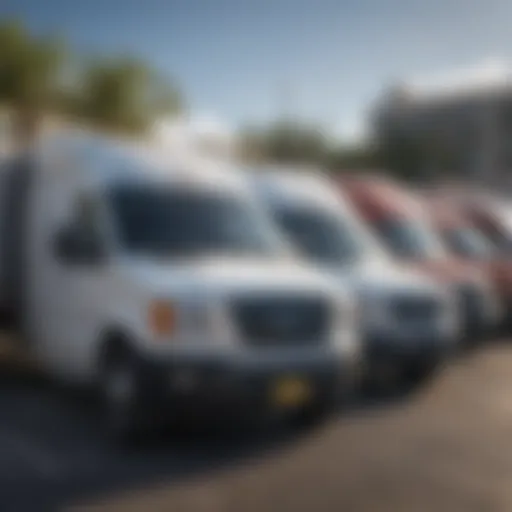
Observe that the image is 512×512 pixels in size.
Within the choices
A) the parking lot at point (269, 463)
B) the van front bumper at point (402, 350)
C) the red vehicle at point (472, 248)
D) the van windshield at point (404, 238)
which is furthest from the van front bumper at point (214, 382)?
the red vehicle at point (472, 248)

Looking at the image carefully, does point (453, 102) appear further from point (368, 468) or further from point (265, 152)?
point (368, 468)

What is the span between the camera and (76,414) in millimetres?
7375

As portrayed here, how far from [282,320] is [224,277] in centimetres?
48

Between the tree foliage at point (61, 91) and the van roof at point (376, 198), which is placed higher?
the tree foliage at point (61, 91)

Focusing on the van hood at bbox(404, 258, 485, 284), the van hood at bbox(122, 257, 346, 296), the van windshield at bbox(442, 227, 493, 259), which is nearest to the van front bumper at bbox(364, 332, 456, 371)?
the van hood at bbox(122, 257, 346, 296)

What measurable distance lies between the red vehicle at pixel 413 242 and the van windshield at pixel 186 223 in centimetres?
331

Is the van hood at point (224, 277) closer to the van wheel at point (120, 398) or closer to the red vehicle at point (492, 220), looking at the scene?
the van wheel at point (120, 398)

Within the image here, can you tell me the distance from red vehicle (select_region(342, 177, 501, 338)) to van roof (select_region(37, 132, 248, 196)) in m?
3.17

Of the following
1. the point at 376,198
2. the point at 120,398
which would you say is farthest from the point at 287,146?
the point at 120,398

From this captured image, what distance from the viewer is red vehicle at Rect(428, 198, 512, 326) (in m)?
12.9

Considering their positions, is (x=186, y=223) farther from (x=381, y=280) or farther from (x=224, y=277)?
(x=381, y=280)

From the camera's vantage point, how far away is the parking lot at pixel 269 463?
5.45 meters

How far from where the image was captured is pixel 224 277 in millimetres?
6523

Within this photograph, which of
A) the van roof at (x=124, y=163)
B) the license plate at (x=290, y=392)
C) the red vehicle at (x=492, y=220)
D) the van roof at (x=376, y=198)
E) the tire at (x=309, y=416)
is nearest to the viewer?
the license plate at (x=290, y=392)
